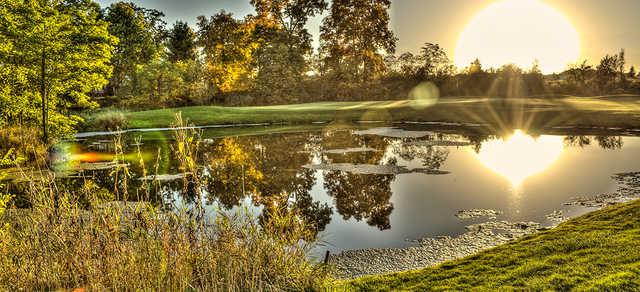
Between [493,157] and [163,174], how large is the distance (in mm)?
14082

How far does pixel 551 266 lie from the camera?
19.9ft

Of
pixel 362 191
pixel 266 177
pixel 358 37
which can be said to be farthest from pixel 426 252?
pixel 358 37

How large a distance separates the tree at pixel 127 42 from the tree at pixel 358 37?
27.2 m

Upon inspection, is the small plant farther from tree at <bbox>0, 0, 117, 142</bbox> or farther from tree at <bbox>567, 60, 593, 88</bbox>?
tree at <bbox>567, 60, 593, 88</bbox>

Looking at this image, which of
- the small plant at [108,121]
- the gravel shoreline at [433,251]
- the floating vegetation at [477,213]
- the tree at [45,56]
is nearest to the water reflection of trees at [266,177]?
the gravel shoreline at [433,251]

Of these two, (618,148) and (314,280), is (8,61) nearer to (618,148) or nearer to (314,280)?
(314,280)

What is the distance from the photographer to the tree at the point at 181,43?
2926 inches

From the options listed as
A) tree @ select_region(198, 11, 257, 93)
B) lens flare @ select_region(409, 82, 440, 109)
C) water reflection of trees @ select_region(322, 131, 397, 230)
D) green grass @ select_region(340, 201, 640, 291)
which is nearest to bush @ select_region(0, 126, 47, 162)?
water reflection of trees @ select_region(322, 131, 397, 230)

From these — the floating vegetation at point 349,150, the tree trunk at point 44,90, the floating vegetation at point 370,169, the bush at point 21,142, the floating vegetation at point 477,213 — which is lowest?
the floating vegetation at point 477,213

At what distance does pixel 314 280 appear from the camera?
556 centimetres

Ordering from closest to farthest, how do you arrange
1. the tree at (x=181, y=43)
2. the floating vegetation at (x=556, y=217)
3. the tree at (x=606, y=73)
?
the floating vegetation at (x=556, y=217)
the tree at (x=606, y=73)
the tree at (x=181, y=43)

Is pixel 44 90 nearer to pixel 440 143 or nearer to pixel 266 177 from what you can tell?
pixel 266 177

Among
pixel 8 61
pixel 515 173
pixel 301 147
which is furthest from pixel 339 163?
pixel 8 61

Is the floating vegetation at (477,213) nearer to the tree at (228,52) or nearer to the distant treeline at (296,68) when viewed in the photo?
the distant treeline at (296,68)
